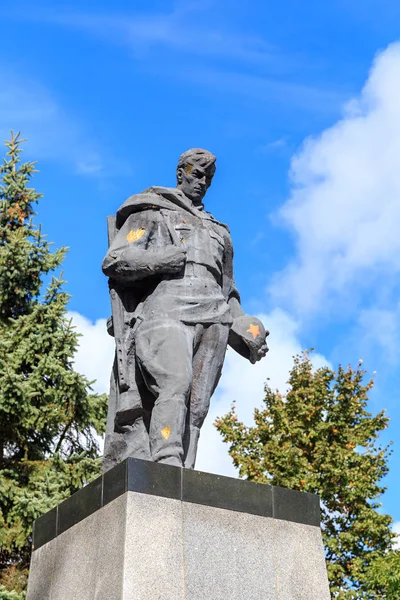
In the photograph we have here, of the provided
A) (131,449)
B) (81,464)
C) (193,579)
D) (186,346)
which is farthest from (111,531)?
(81,464)

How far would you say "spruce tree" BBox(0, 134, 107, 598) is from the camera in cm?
1656

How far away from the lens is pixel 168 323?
6906 millimetres

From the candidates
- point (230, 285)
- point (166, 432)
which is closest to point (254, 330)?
point (230, 285)

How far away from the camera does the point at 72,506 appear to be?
6.60 metres

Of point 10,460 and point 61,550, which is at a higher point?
point 10,460

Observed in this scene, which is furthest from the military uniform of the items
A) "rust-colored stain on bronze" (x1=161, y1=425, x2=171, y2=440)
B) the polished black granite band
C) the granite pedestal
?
the granite pedestal

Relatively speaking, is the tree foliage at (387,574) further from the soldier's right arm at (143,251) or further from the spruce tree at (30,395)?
the soldier's right arm at (143,251)

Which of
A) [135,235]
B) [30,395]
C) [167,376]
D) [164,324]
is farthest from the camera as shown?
[30,395]

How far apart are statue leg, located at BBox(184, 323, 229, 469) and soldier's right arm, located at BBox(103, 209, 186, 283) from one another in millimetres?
598

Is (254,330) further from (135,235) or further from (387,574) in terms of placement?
(387,574)

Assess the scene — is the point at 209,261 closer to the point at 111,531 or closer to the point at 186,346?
the point at 186,346

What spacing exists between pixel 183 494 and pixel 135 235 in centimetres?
221

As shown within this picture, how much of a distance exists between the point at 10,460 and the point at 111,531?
12940 mm

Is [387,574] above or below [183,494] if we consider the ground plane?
above
